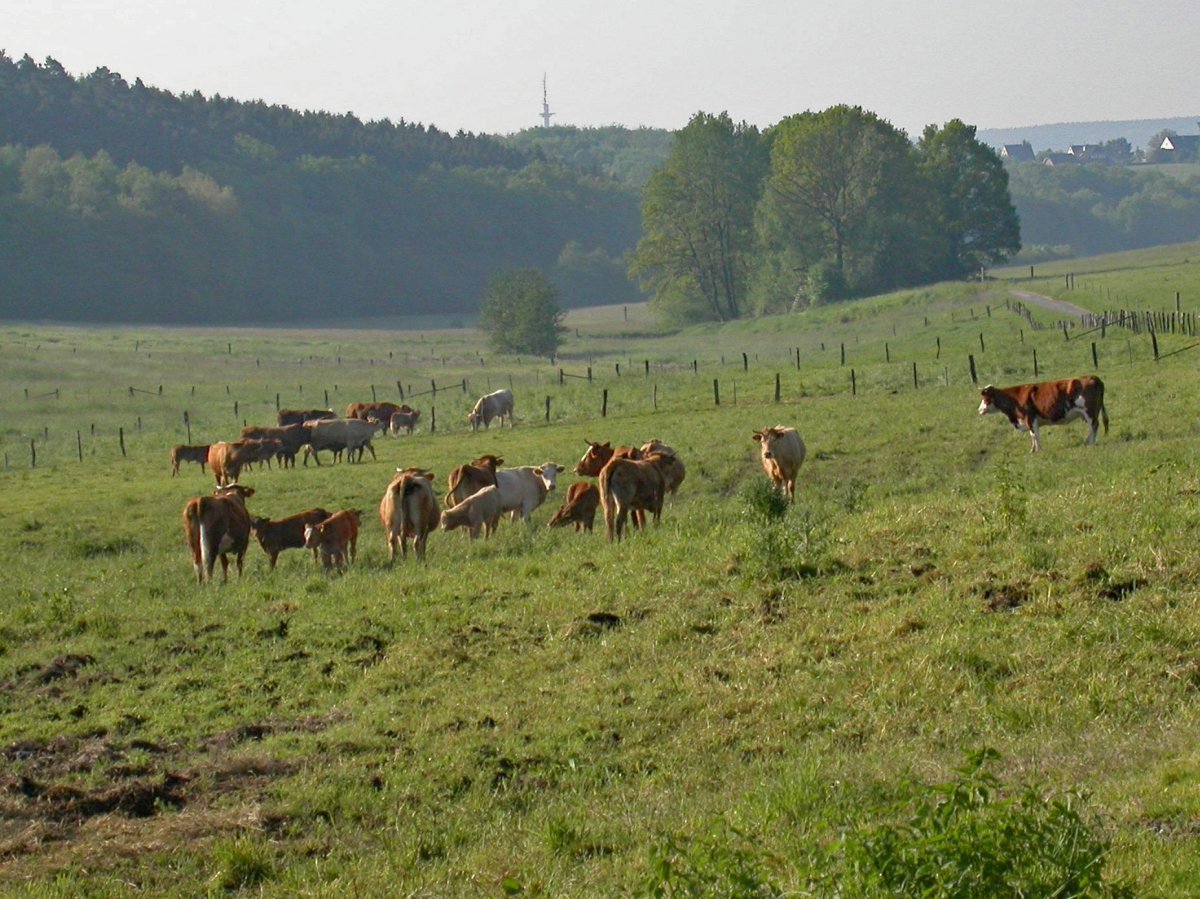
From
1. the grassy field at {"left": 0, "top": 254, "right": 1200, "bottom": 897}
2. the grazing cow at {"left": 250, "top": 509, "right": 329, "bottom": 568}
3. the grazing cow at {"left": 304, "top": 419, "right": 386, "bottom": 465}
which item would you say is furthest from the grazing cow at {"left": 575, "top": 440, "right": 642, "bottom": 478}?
the grazing cow at {"left": 304, "top": 419, "right": 386, "bottom": 465}

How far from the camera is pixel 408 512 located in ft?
68.5

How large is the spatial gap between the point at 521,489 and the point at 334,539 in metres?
4.57

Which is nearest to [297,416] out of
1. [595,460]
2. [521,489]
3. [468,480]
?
[595,460]

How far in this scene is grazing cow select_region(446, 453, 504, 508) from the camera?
78.6ft

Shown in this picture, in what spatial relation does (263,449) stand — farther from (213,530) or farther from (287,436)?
(213,530)

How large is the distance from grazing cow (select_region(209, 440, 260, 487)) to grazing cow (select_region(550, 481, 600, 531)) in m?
13.7

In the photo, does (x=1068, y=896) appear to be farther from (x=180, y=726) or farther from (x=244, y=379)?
(x=244, y=379)

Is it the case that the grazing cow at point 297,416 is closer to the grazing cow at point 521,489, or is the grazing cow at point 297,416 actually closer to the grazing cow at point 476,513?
the grazing cow at point 521,489

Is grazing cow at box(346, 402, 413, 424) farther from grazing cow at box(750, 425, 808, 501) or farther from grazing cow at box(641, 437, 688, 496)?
grazing cow at box(750, 425, 808, 501)

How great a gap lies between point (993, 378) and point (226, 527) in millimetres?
27572

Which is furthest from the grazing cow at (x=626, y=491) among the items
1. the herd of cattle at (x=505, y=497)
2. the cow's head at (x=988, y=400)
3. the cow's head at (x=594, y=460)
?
the cow's head at (x=988, y=400)

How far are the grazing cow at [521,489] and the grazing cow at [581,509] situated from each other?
110cm

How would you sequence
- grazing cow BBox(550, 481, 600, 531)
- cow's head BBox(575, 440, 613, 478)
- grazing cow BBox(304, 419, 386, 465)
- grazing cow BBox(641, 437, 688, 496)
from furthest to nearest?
grazing cow BBox(304, 419, 386, 465), cow's head BBox(575, 440, 613, 478), grazing cow BBox(641, 437, 688, 496), grazing cow BBox(550, 481, 600, 531)

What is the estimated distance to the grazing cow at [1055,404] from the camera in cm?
2684
